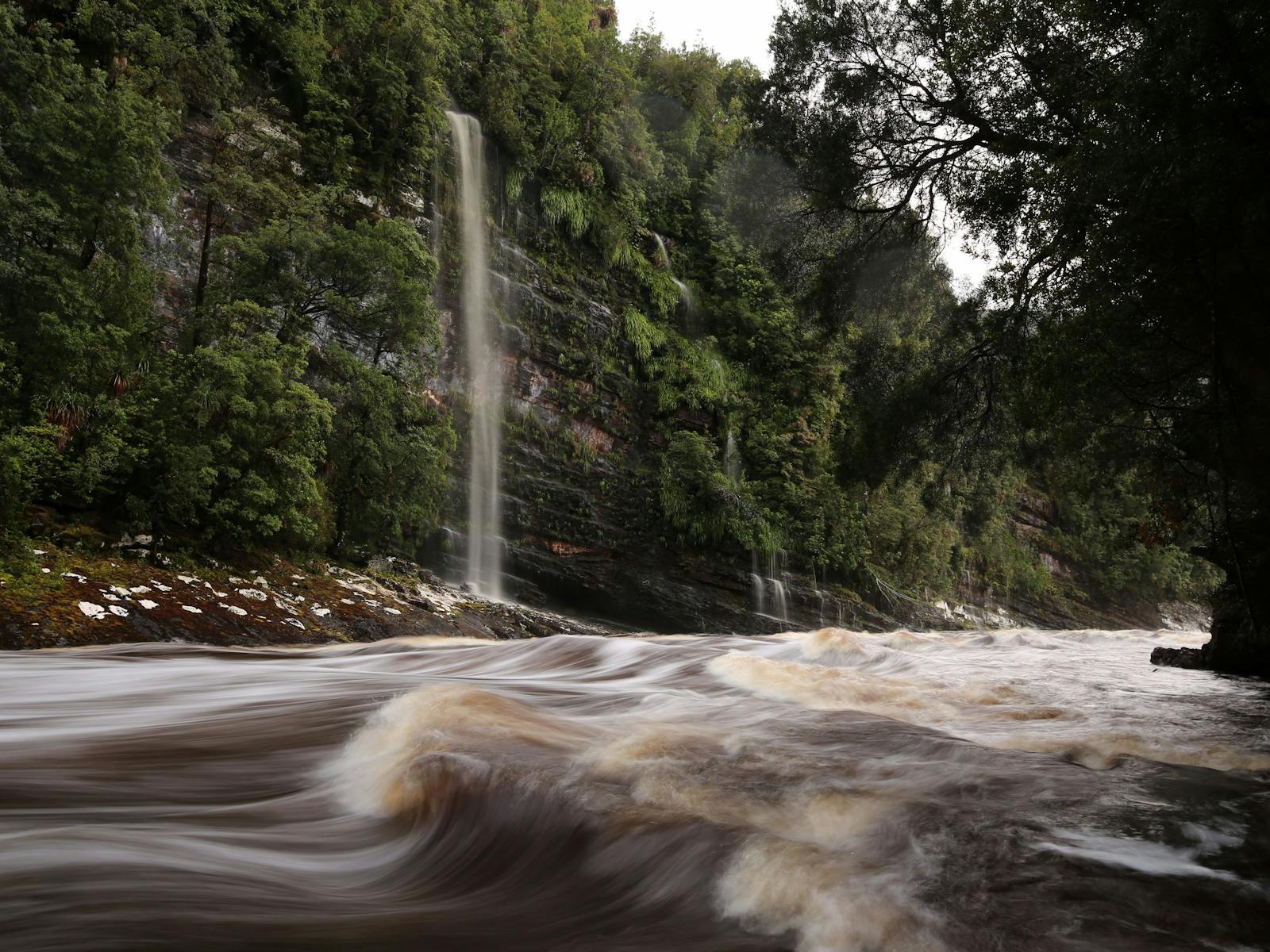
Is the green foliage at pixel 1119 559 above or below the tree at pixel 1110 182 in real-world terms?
below

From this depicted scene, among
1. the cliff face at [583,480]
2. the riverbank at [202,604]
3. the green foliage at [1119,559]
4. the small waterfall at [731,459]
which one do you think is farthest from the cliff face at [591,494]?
the green foliage at [1119,559]

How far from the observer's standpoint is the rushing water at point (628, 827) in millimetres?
1728

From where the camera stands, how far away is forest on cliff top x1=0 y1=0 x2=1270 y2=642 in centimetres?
505

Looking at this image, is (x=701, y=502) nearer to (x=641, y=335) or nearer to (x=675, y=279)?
(x=641, y=335)

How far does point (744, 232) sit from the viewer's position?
575 inches

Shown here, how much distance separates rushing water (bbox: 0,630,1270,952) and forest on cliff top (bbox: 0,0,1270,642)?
2.59 metres

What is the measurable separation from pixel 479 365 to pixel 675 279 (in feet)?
35.4

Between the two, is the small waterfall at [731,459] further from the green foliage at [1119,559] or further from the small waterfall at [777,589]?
the green foliage at [1119,559]

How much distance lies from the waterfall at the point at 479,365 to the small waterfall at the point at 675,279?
26.3 ft

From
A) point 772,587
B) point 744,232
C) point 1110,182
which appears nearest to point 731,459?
point 772,587

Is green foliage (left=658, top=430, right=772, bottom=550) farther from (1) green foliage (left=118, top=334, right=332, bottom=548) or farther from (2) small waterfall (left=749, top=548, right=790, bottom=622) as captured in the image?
(1) green foliage (left=118, top=334, right=332, bottom=548)

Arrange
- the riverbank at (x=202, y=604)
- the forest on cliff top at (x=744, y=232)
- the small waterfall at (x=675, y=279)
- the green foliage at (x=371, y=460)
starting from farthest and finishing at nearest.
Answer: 1. the small waterfall at (x=675, y=279)
2. the green foliage at (x=371, y=460)
3. the riverbank at (x=202, y=604)
4. the forest on cliff top at (x=744, y=232)

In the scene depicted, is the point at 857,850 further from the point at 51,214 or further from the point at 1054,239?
the point at 51,214

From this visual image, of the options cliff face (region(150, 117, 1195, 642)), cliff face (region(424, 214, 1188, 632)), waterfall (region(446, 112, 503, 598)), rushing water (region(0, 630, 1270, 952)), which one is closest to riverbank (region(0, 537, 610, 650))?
rushing water (region(0, 630, 1270, 952))
